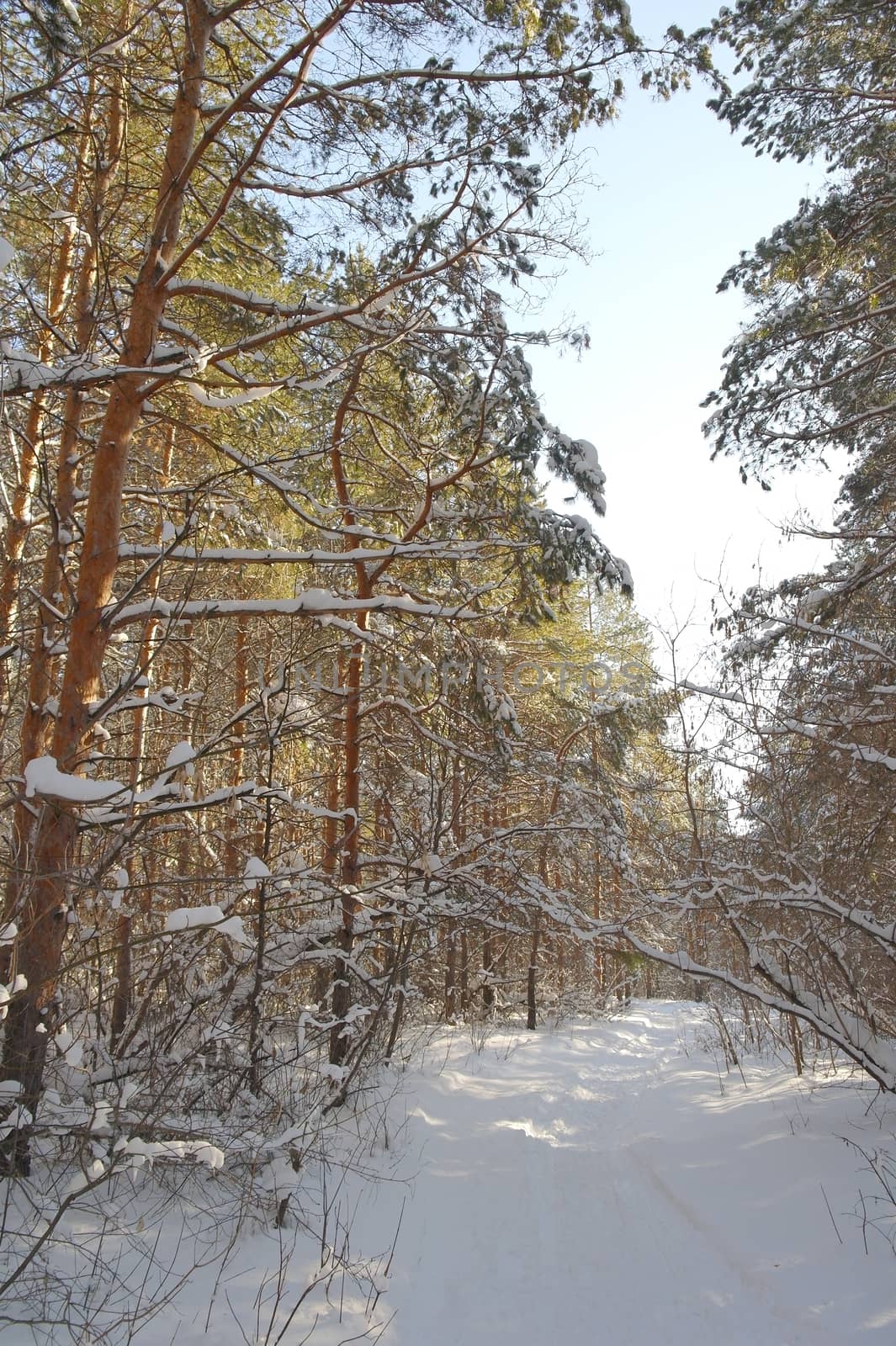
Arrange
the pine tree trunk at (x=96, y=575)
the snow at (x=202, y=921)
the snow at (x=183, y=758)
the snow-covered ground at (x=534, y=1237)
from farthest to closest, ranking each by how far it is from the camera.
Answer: the pine tree trunk at (x=96, y=575), the snow-covered ground at (x=534, y=1237), the snow at (x=183, y=758), the snow at (x=202, y=921)

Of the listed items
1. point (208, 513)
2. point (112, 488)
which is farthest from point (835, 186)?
point (112, 488)

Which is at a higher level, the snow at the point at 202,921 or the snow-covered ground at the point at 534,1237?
the snow at the point at 202,921

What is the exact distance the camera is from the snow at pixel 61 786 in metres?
2.89

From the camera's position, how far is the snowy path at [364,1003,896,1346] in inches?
150

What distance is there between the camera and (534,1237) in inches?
191

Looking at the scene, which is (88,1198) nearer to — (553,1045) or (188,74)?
(188,74)

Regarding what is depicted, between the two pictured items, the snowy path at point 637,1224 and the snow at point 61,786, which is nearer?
the snow at point 61,786

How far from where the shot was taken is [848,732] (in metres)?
6.25

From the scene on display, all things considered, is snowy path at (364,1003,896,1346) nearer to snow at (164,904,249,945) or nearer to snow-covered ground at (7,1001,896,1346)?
snow-covered ground at (7,1001,896,1346)

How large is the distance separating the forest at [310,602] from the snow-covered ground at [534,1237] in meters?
0.07

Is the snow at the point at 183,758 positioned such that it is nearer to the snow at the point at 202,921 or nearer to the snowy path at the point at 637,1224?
the snow at the point at 202,921

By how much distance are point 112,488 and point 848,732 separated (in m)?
5.60

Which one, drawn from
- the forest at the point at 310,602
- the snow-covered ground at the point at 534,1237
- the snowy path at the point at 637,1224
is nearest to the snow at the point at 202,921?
the forest at the point at 310,602

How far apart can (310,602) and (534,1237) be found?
409 centimetres
